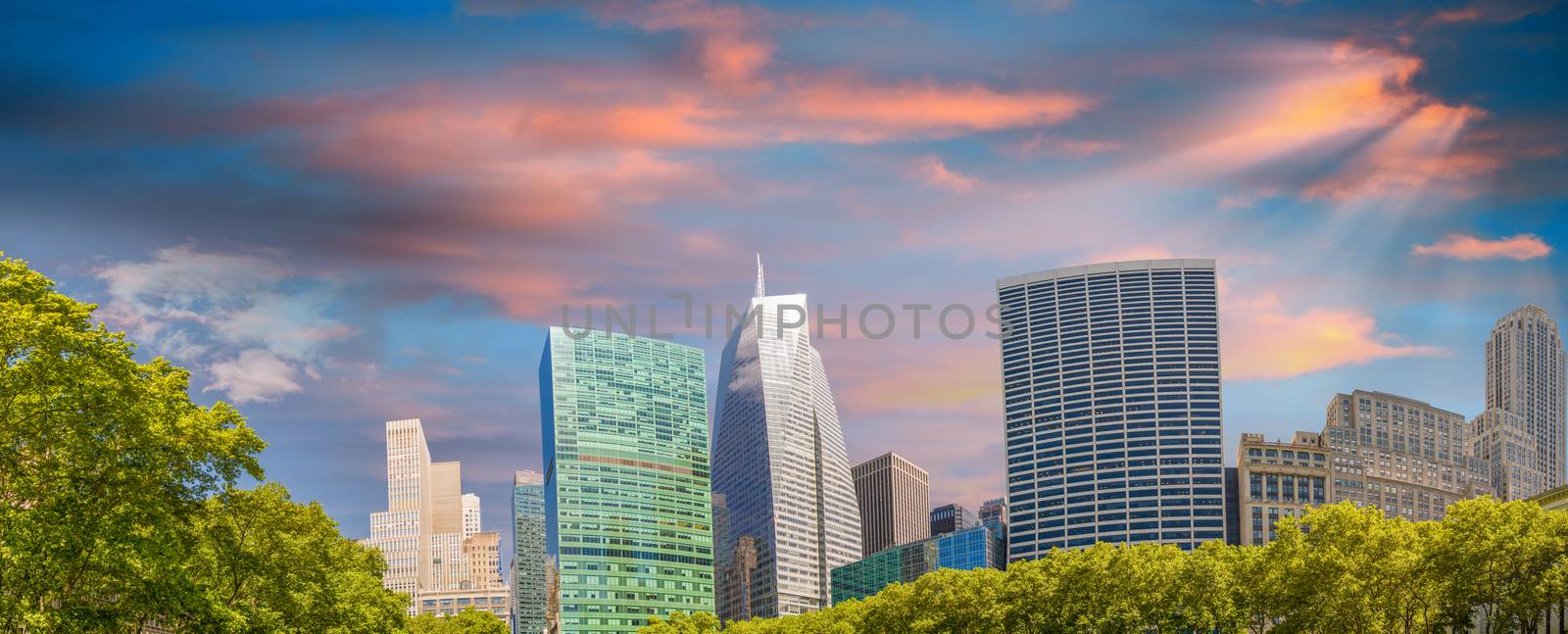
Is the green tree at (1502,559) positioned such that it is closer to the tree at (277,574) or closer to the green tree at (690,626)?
the tree at (277,574)

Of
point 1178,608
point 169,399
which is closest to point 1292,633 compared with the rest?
point 1178,608

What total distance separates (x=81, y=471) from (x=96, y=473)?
75 centimetres

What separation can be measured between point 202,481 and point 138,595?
7226 millimetres

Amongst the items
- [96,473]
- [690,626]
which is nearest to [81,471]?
[96,473]

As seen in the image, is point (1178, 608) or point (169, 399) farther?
point (1178, 608)

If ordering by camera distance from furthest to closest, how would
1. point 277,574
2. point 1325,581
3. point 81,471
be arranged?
point 1325,581 → point 277,574 → point 81,471

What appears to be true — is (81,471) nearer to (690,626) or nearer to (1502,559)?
(1502,559)

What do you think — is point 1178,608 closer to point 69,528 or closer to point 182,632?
Result: point 182,632

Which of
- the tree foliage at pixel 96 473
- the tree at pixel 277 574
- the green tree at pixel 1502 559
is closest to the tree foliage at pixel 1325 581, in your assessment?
the green tree at pixel 1502 559

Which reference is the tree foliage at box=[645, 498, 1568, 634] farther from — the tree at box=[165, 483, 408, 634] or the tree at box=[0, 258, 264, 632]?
the tree at box=[0, 258, 264, 632]

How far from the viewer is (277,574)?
302ft

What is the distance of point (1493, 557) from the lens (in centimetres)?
9288

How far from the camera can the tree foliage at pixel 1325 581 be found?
9262 centimetres

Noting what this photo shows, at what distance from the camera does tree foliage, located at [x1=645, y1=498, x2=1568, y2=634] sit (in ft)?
304
